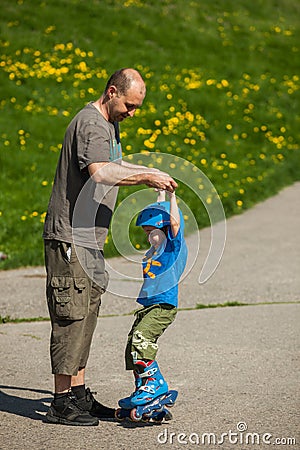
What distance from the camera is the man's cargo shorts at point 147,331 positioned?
4.60 m

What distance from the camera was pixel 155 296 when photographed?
15.3 feet

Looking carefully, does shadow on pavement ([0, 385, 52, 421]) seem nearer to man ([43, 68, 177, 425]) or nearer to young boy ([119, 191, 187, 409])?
man ([43, 68, 177, 425])

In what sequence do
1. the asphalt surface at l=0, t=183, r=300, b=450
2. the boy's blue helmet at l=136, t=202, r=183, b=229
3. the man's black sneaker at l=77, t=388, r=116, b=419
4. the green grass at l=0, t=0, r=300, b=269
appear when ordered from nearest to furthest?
the asphalt surface at l=0, t=183, r=300, b=450 → the boy's blue helmet at l=136, t=202, r=183, b=229 → the man's black sneaker at l=77, t=388, r=116, b=419 → the green grass at l=0, t=0, r=300, b=269

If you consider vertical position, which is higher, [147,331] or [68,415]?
[147,331]

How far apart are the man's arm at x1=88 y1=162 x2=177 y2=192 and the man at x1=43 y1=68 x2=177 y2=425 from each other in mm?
67

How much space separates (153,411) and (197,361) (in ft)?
4.45

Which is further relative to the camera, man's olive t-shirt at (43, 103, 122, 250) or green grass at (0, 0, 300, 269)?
green grass at (0, 0, 300, 269)

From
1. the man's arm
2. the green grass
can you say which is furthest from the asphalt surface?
the green grass

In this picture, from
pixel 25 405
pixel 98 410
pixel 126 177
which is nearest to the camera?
pixel 126 177

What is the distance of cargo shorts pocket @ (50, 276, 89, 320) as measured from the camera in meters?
4.61

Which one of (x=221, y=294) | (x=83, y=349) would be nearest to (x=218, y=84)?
(x=221, y=294)

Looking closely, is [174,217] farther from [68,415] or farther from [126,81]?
[68,415]

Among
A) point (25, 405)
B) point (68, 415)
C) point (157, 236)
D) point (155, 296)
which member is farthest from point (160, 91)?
point (68, 415)

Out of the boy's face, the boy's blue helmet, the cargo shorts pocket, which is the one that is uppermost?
the boy's blue helmet
